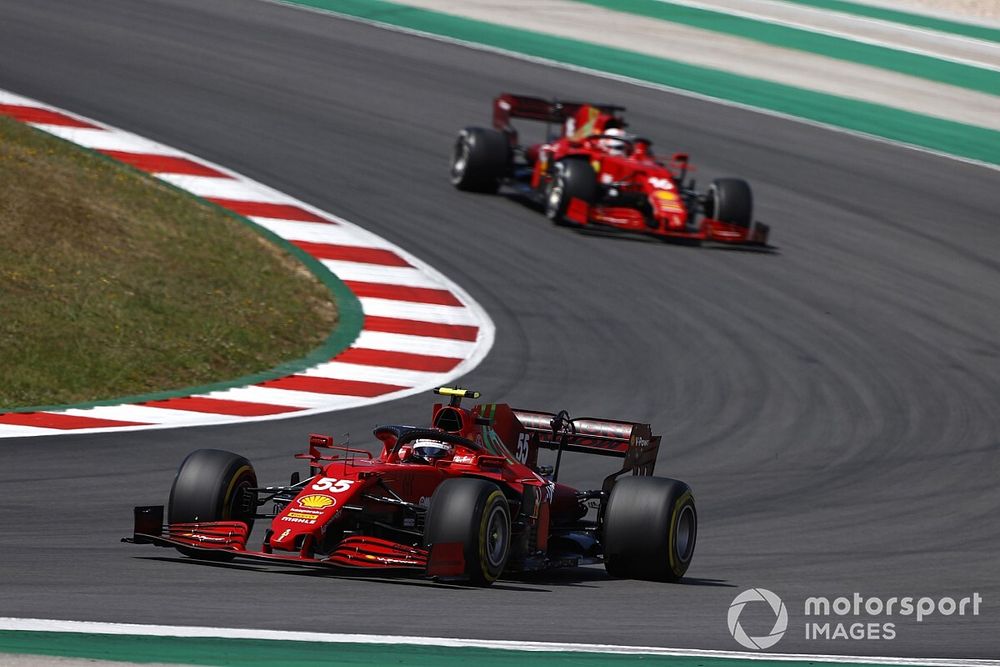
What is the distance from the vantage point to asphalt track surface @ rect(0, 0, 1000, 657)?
8.56 metres

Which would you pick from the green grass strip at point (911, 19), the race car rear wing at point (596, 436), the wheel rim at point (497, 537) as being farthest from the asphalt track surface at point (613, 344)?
the green grass strip at point (911, 19)

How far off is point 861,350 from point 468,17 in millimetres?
14860

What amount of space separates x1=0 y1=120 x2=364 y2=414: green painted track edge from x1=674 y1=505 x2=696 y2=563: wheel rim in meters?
5.62

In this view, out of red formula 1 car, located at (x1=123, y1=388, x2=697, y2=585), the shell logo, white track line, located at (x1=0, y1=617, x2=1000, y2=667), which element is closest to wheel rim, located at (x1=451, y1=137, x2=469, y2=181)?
red formula 1 car, located at (x1=123, y1=388, x2=697, y2=585)

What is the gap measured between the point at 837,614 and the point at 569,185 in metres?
12.6

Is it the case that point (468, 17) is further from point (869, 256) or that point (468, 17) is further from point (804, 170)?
point (869, 256)

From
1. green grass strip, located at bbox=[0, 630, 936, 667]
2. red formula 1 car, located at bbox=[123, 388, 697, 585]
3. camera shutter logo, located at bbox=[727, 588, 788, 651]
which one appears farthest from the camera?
red formula 1 car, located at bbox=[123, 388, 697, 585]

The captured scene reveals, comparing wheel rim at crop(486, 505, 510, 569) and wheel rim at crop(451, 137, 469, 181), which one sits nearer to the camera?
wheel rim at crop(486, 505, 510, 569)

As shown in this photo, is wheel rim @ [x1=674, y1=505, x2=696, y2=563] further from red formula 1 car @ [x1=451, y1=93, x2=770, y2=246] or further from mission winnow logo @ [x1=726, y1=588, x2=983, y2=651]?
red formula 1 car @ [x1=451, y1=93, x2=770, y2=246]

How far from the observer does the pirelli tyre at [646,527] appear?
9.40 meters

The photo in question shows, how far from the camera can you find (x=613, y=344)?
1706cm

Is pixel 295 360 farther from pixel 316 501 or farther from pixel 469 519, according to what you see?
pixel 469 519

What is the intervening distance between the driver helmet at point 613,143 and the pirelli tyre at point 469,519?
1338 cm

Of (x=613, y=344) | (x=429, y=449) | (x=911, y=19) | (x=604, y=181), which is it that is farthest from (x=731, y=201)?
(x=911, y=19)
